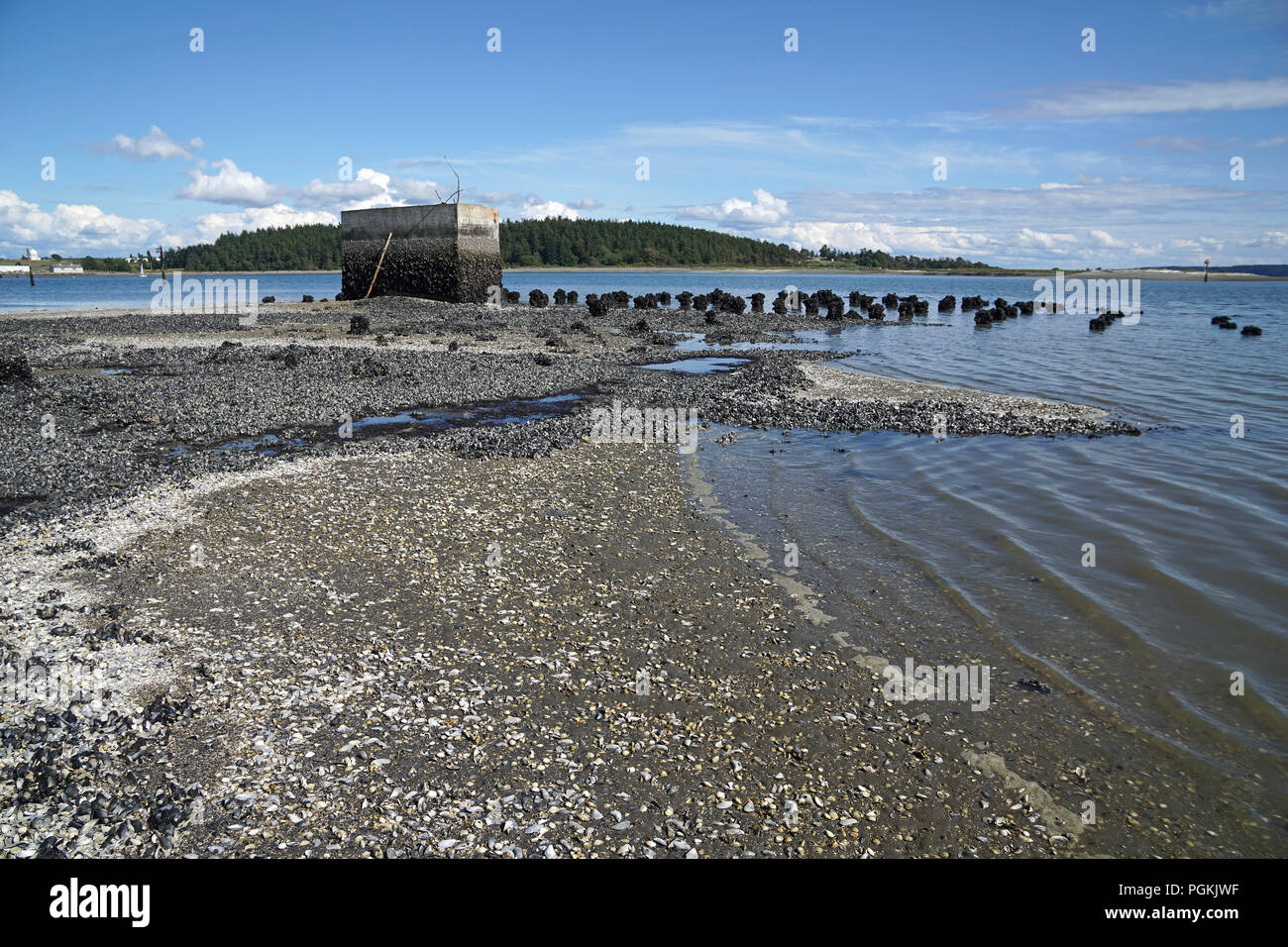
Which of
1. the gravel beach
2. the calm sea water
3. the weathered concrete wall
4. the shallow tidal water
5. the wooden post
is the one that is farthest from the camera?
the wooden post

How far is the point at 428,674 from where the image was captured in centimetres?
872

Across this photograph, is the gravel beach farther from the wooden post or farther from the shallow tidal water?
the wooden post

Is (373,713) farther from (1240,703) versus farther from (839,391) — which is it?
(839,391)

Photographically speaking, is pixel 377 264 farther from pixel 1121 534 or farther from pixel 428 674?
pixel 428 674

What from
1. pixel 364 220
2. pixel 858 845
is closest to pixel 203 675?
pixel 858 845

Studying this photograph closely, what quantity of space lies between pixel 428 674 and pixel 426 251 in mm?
54857

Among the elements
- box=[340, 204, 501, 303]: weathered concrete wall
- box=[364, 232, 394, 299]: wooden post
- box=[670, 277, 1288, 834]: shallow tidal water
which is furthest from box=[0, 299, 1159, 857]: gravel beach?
box=[364, 232, 394, 299]: wooden post

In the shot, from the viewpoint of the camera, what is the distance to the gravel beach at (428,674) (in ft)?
21.0

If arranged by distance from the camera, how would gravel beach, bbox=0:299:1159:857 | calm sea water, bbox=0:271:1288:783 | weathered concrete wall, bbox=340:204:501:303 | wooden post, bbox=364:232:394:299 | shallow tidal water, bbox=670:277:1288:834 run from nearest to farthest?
gravel beach, bbox=0:299:1159:857 → shallow tidal water, bbox=670:277:1288:834 → calm sea water, bbox=0:271:1288:783 → weathered concrete wall, bbox=340:204:501:303 → wooden post, bbox=364:232:394:299

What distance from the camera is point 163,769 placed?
699 cm

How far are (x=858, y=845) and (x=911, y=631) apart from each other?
179 inches

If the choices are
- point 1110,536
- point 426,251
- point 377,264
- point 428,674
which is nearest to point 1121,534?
point 1110,536

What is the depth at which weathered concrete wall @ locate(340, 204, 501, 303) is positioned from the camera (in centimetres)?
5669

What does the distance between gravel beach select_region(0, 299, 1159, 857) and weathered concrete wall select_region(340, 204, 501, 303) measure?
130 feet
